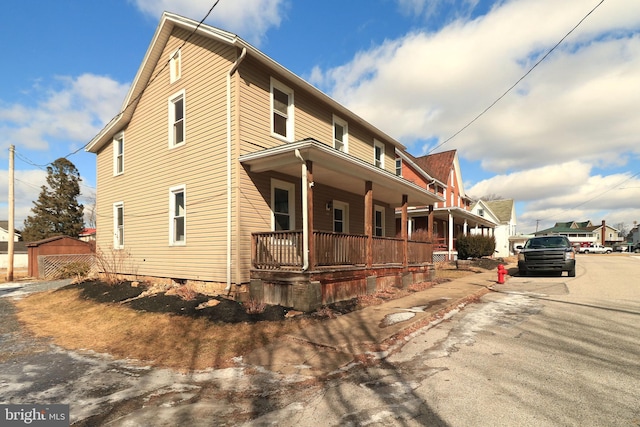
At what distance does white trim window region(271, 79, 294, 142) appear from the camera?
10.8m

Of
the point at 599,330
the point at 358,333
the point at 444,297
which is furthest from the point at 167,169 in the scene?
the point at 599,330

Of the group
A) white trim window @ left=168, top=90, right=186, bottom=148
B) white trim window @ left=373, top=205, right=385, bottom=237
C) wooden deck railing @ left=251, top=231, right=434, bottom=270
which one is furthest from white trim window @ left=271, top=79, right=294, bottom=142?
white trim window @ left=373, top=205, right=385, bottom=237

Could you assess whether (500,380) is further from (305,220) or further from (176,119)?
(176,119)

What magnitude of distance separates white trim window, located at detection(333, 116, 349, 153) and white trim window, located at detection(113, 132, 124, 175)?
8.60 meters

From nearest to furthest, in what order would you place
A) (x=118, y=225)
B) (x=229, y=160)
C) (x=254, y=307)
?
(x=254, y=307)
(x=229, y=160)
(x=118, y=225)

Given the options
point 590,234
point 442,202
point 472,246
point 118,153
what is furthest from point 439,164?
point 590,234

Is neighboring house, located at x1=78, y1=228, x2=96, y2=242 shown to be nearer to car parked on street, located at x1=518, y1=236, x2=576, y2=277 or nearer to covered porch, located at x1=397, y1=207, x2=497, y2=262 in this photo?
covered porch, located at x1=397, y1=207, x2=497, y2=262

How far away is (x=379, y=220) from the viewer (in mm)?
17266

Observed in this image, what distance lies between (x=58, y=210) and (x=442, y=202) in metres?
35.6

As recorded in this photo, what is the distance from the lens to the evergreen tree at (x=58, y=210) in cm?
3472

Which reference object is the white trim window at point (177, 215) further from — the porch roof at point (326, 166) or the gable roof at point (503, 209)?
the gable roof at point (503, 209)

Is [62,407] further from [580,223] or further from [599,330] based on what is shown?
[580,223]

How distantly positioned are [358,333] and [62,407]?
174 inches

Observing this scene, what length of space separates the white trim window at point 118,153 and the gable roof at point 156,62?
0.29m
